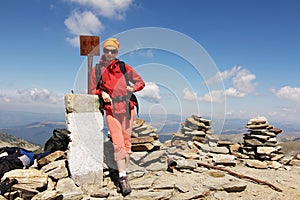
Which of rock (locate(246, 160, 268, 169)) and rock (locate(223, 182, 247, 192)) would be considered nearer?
rock (locate(223, 182, 247, 192))

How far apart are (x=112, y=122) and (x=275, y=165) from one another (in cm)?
714

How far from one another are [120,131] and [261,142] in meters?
7.41

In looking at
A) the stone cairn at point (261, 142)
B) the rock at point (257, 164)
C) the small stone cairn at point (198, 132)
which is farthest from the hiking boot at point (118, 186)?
the stone cairn at point (261, 142)

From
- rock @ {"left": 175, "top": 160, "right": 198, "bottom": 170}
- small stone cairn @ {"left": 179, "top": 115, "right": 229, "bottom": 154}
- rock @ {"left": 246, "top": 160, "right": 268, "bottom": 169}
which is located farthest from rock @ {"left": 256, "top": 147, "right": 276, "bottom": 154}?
rock @ {"left": 175, "top": 160, "right": 198, "bottom": 170}

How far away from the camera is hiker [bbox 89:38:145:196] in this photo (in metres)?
6.00

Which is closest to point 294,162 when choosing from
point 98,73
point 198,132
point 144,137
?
point 198,132

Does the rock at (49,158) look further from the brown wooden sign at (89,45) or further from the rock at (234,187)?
the rock at (234,187)

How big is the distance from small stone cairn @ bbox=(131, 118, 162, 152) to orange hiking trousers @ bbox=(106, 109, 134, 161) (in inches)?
55.1

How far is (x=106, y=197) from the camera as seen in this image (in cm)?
583

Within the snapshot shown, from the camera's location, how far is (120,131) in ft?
19.8

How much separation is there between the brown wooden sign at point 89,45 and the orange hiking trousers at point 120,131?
6.04ft

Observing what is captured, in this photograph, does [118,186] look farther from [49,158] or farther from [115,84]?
[115,84]

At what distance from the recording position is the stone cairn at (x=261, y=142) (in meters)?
10.5

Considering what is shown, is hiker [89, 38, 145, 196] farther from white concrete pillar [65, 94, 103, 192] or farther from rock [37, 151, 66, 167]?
rock [37, 151, 66, 167]
